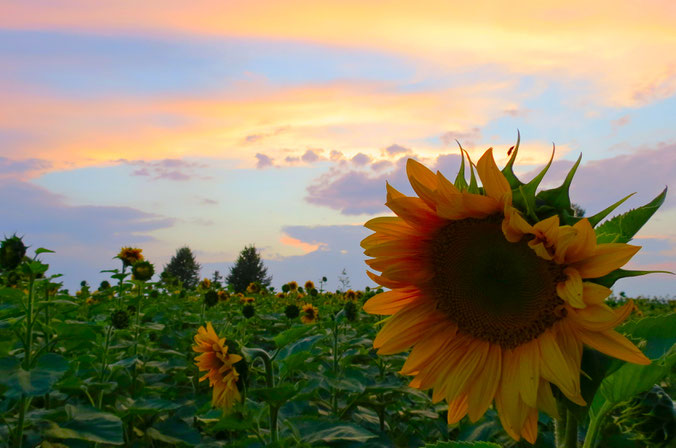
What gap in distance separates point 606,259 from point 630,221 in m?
0.08

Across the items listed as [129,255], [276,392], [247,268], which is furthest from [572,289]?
[247,268]

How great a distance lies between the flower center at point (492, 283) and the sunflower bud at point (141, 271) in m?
4.60

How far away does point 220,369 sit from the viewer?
8.41 ft

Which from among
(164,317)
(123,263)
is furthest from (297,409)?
(164,317)

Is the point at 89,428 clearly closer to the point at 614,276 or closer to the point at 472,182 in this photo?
the point at 472,182

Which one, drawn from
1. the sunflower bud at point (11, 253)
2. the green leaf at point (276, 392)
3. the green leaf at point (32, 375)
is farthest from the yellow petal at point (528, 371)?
the sunflower bud at point (11, 253)

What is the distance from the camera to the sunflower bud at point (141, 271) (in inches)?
218

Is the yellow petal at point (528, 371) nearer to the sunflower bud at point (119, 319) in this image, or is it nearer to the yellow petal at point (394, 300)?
the yellow petal at point (394, 300)

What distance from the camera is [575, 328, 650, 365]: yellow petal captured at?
3.50 feet

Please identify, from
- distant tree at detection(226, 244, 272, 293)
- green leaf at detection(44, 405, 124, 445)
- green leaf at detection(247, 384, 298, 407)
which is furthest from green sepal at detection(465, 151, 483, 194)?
distant tree at detection(226, 244, 272, 293)

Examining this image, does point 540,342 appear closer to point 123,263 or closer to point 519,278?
point 519,278

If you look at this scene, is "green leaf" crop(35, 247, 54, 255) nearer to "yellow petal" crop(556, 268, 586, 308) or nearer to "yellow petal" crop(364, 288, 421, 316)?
"yellow petal" crop(364, 288, 421, 316)

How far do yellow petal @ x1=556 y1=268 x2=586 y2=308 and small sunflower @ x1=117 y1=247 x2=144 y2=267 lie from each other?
5.72 metres

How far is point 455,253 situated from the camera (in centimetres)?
139
